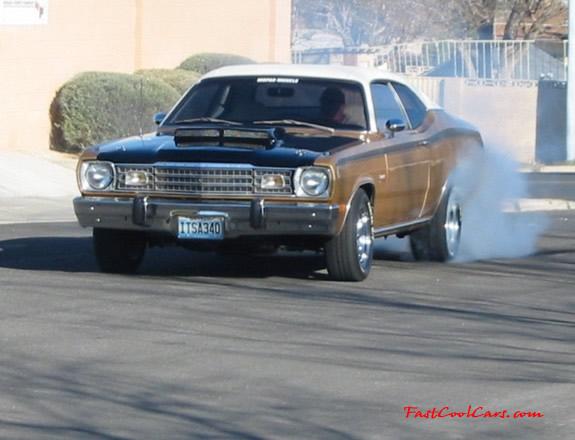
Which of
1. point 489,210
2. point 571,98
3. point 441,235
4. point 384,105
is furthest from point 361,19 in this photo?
point 384,105

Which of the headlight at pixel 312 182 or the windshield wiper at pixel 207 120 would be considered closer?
the headlight at pixel 312 182

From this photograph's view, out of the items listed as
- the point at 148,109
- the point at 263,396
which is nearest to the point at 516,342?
the point at 263,396

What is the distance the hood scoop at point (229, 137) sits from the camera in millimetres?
10453

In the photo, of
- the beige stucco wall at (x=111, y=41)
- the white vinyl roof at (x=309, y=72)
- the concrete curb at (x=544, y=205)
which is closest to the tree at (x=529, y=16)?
the beige stucco wall at (x=111, y=41)

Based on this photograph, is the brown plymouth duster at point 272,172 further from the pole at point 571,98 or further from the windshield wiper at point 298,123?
the pole at point 571,98

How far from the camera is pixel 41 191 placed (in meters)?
20.1

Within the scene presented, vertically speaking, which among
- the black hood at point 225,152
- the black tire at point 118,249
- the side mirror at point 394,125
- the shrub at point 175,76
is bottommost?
the black tire at point 118,249

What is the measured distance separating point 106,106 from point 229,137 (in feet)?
46.3

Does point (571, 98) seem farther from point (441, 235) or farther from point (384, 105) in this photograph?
point (384, 105)

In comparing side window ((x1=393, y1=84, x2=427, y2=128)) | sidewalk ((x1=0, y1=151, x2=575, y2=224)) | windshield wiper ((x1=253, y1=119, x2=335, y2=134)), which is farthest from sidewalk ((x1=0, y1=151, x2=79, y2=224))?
windshield wiper ((x1=253, y1=119, x2=335, y2=134))

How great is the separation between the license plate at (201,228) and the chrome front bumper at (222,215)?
0.04 m

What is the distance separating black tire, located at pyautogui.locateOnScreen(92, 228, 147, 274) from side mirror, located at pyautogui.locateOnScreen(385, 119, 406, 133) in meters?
2.11

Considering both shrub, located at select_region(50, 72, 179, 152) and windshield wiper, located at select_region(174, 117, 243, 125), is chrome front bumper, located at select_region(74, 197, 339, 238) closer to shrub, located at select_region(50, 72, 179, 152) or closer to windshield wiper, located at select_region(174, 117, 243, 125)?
windshield wiper, located at select_region(174, 117, 243, 125)

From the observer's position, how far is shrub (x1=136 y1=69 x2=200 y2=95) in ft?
86.6
